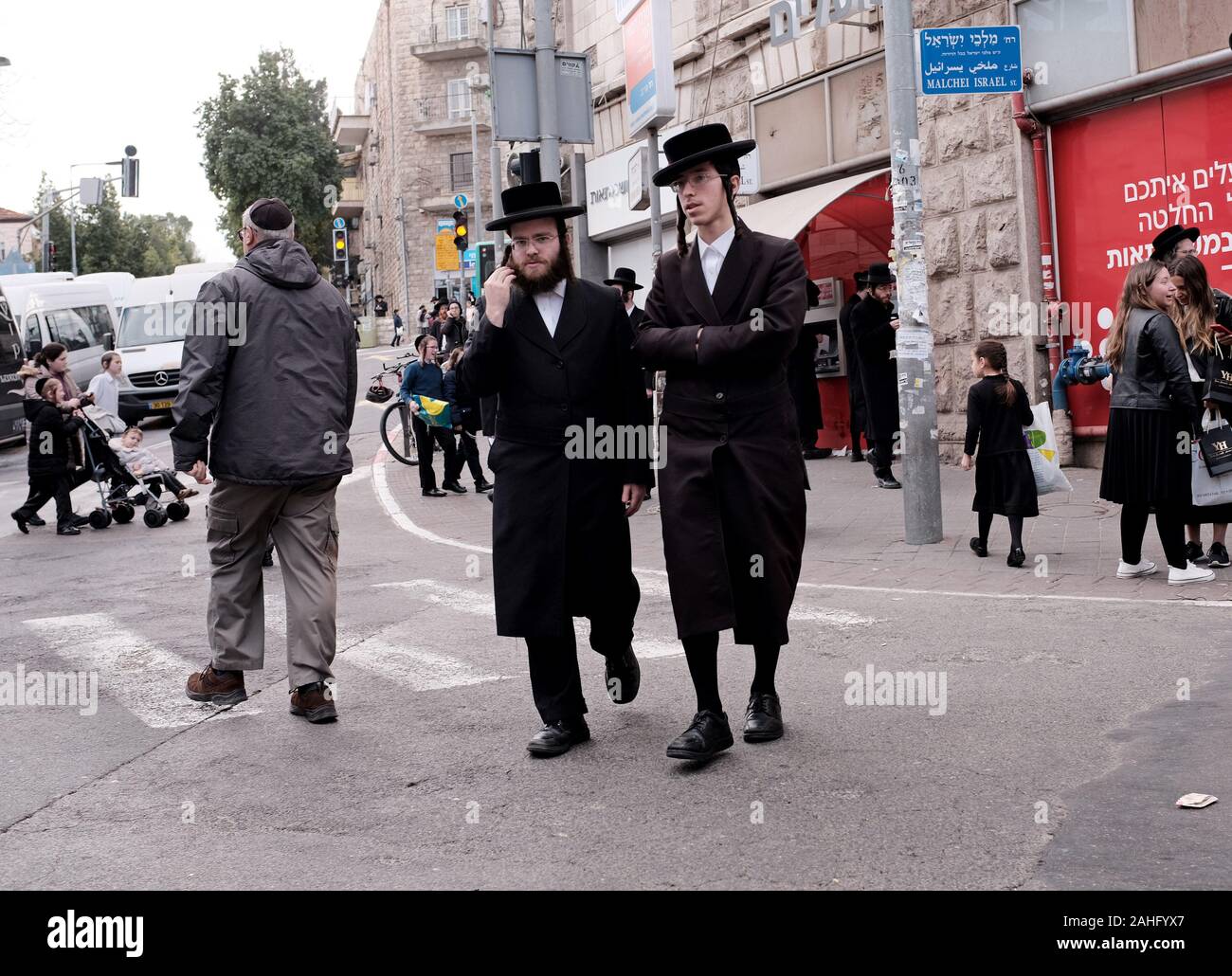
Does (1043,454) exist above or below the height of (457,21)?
below

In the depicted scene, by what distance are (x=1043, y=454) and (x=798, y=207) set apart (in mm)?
6829

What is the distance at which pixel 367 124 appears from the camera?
8494 centimetres

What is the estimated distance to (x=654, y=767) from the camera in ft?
16.7

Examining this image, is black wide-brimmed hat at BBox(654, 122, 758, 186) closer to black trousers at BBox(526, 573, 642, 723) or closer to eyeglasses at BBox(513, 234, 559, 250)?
eyeglasses at BBox(513, 234, 559, 250)

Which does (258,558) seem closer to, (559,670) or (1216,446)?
(559,670)

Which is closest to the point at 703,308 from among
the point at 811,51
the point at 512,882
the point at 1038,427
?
the point at 512,882

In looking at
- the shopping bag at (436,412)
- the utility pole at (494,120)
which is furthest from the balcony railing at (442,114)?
the shopping bag at (436,412)

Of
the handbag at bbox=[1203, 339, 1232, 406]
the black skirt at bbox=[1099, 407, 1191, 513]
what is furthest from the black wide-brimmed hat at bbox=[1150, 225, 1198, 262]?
the black skirt at bbox=[1099, 407, 1191, 513]

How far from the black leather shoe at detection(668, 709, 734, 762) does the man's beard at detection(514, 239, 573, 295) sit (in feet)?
5.19

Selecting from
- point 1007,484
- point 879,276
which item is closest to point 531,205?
point 1007,484

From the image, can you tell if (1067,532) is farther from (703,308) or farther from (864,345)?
(703,308)

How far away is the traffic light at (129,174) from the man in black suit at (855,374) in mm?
30104

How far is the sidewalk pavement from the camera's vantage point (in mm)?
8497
